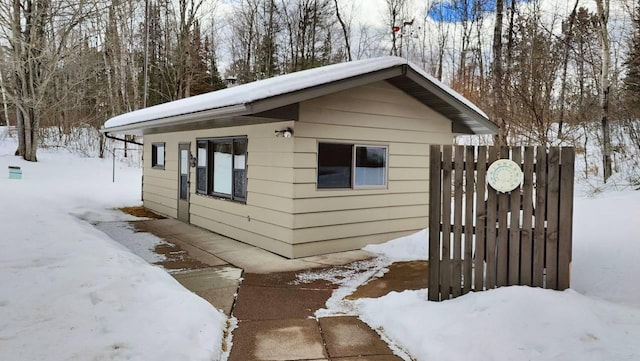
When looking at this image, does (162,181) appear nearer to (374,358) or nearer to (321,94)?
(321,94)

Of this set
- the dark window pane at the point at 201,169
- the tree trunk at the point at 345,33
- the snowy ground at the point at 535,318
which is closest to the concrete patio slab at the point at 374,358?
the snowy ground at the point at 535,318

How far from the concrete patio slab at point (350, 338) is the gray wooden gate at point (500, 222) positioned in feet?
2.61

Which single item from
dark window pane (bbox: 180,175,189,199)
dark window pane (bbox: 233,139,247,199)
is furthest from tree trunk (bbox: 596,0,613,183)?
dark window pane (bbox: 180,175,189,199)

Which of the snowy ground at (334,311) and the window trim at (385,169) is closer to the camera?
the snowy ground at (334,311)

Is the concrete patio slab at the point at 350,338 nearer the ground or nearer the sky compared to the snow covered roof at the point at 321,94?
nearer the ground

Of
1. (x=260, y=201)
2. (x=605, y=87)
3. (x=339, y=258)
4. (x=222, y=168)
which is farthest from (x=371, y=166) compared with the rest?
(x=605, y=87)

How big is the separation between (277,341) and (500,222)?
218cm

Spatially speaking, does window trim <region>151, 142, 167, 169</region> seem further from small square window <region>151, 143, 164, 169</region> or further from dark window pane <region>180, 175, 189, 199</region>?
dark window pane <region>180, 175, 189, 199</region>

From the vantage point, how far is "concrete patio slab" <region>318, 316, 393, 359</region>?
3184 mm

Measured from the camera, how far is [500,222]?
3.75m

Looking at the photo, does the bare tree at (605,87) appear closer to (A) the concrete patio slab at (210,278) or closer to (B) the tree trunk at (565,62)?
(B) the tree trunk at (565,62)

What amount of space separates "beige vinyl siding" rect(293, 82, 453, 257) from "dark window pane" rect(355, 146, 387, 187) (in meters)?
0.12

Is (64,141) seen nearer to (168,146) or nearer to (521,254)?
(168,146)

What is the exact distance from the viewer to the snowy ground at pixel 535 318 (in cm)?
279
